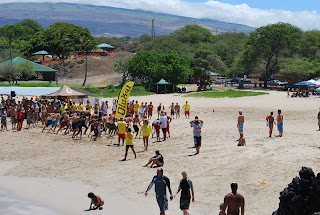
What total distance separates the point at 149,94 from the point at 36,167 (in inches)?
1235

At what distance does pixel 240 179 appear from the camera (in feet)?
37.5

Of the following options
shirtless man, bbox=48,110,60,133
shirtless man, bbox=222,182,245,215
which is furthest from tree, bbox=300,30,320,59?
shirtless man, bbox=222,182,245,215

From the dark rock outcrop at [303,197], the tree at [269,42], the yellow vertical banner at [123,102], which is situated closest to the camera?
the dark rock outcrop at [303,197]

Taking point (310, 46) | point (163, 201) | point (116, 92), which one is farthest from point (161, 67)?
point (163, 201)

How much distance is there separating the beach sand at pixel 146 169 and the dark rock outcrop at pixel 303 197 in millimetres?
2222

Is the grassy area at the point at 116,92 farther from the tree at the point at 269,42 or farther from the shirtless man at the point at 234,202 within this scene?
the shirtless man at the point at 234,202

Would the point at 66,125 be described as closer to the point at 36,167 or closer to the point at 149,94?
the point at 36,167

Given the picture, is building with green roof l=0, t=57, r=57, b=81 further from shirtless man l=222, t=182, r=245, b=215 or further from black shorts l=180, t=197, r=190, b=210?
shirtless man l=222, t=182, r=245, b=215

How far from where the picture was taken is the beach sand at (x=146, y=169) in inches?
412

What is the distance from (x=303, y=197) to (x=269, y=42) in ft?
170

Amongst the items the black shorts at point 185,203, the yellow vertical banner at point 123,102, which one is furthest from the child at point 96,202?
the yellow vertical banner at point 123,102

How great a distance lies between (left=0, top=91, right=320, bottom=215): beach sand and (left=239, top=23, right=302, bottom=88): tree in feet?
124

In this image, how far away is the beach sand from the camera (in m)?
10.5

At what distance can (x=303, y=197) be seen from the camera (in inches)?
277
